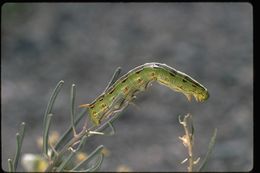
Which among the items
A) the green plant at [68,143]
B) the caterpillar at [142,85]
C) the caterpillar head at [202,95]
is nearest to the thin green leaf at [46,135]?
the green plant at [68,143]

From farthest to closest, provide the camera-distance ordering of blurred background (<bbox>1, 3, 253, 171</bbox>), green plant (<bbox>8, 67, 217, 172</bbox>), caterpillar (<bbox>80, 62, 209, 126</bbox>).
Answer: blurred background (<bbox>1, 3, 253, 171</bbox>)
green plant (<bbox>8, 67, 217, 172</bbox>)
caterpillar (<bbox>80, 62, 209, 126</bbox>)

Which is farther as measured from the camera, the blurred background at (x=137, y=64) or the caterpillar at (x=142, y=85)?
the blurred background at (x=137, y=64)

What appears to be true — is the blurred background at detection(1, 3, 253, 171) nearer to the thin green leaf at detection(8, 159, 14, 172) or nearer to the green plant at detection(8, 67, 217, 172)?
the green plant at detection(8, 67, 217, 172)

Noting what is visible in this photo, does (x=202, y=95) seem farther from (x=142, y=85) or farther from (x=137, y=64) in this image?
(x=137, y=64)

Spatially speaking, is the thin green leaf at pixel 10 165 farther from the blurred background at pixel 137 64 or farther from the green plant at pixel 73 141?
the blurred background at pixel 137 64

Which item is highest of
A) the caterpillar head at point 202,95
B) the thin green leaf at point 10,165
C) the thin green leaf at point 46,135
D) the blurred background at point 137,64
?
the caterpillar head at point 202,95

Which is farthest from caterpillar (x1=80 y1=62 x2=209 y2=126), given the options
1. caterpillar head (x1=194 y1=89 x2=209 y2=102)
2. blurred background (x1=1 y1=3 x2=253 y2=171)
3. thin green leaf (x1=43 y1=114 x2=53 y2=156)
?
blurred background (x1=1 y1=3 x2=253 y2=171)
